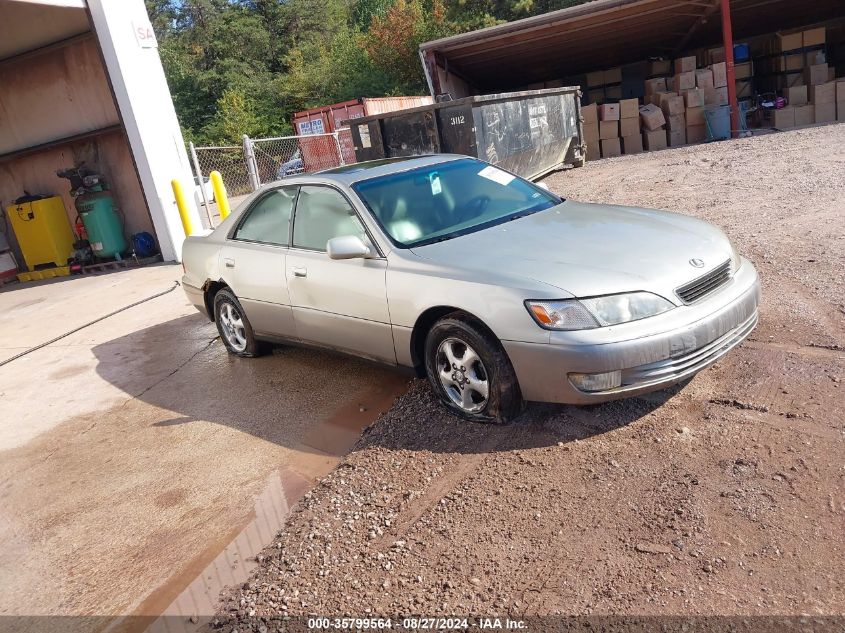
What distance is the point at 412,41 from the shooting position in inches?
1609

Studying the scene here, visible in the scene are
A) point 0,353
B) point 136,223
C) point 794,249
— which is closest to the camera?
point 794,249

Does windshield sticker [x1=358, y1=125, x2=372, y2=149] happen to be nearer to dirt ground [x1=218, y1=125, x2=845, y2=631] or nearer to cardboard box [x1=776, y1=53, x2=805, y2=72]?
dirt ground [x1=218, y1=125, x2=845, y2=631]

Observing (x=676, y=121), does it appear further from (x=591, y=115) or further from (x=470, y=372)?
(x=470, y=372)

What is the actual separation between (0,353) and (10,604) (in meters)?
5.69

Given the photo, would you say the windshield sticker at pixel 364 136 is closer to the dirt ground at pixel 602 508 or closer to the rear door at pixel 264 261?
the rear door at pixel 264 261

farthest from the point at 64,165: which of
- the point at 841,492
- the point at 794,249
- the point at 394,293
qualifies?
the point at 841,492

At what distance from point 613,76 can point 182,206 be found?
56.5 ft

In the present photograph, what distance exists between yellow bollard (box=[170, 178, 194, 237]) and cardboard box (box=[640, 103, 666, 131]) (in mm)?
11824

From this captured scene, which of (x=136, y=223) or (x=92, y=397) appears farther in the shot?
(x=136, y=223)

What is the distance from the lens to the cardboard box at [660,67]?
2212 centimetres

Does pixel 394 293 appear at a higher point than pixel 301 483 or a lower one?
higher

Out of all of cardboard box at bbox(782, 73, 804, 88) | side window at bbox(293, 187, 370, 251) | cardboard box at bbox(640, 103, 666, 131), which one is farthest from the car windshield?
cardboard box at bbox(782, 73, 804, 88)

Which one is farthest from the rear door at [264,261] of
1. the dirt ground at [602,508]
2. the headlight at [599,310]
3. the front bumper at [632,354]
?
the headlight at [599,310]

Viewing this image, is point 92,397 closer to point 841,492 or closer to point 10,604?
point 10,604
